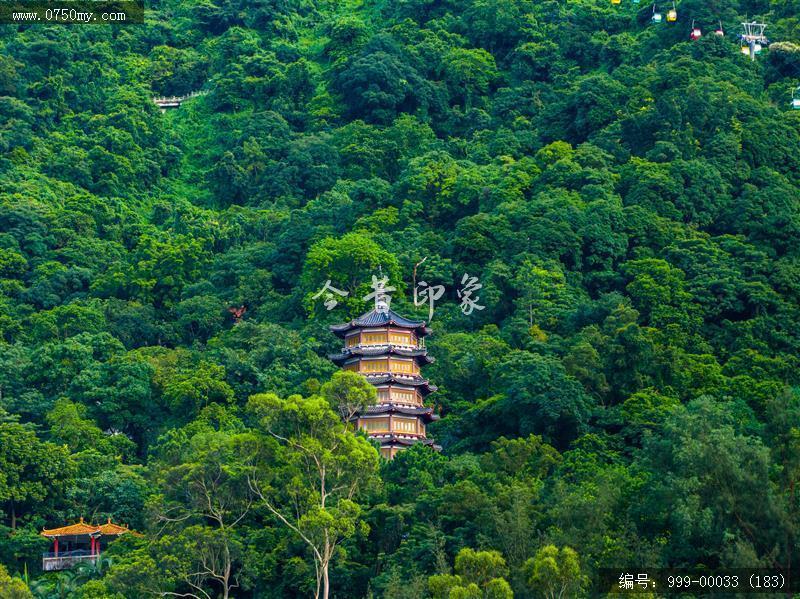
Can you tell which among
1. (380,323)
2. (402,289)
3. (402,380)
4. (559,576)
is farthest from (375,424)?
(559,576)

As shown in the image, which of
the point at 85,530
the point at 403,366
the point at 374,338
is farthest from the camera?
the point at 374,338

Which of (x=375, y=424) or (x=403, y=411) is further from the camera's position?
(x=403, y=411)

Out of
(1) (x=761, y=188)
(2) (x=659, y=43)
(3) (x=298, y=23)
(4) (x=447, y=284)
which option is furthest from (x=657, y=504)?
(3) (x=298, y=23)

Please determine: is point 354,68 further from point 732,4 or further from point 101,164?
point 732,4

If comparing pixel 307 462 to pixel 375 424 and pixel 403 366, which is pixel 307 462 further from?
pixel 403 366

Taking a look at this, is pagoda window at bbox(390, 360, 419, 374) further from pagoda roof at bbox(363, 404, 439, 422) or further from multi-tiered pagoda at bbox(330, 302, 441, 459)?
pagoda roof at bbox(363, 404, 439, 422)

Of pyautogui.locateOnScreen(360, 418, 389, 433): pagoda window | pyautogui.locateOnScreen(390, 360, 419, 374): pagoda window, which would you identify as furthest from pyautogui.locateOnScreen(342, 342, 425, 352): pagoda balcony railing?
pyautogui.locateOnScreen(360, 418, 389, 433): pagoda window

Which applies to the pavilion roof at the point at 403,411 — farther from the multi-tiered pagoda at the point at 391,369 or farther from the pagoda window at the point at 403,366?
the pagoda window at the point at 403,366
